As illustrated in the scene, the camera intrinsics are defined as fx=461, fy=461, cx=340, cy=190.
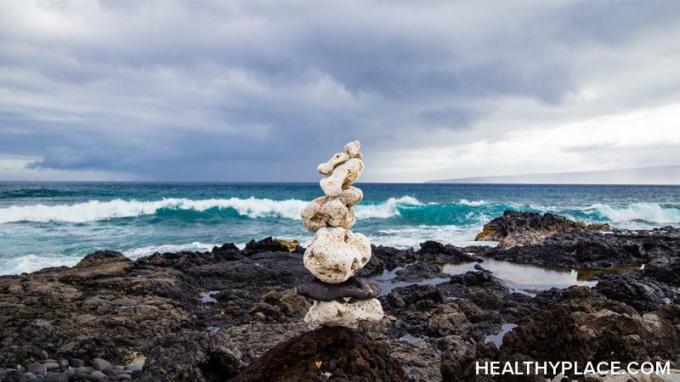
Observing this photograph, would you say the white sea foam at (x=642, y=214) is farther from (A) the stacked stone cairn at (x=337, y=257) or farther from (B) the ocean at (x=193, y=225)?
(A) the stacked stone cairn at (x=337, y=257)

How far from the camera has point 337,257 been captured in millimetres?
4945

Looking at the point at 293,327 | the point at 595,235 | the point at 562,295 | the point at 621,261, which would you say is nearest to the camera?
the point at 293,327

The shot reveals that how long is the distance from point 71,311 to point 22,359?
2.40m

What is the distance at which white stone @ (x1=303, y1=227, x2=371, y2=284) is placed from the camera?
4965 mm

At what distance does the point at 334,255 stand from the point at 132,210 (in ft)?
128

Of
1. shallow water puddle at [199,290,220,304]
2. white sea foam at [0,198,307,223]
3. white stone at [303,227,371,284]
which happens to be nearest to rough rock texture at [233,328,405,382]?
white stone at [303,227,371,284]

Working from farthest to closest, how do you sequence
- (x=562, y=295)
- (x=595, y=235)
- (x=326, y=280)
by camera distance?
(x=595, y=235) < (x=562, y=295) < (x=326, y=280)

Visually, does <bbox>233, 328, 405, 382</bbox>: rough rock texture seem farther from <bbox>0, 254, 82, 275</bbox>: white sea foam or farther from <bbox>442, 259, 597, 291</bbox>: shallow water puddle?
<bbox>0, 254, 82, 275</bbox>: white sea foam

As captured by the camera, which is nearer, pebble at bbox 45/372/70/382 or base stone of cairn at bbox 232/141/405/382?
base stone of cairn at bbox 232/141/405/382

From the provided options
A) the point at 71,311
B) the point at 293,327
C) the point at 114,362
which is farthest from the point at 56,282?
the point at 293,327

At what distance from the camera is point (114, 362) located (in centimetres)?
727

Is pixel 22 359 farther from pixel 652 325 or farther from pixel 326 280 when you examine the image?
pixel 652 325

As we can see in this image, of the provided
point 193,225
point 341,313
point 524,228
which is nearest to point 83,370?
point 341,313

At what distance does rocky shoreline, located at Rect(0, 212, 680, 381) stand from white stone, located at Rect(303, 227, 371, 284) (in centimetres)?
55
